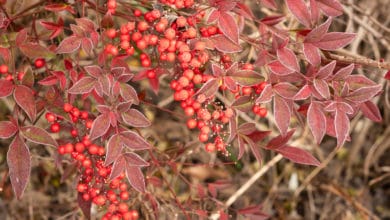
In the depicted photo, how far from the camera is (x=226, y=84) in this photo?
1338 mm

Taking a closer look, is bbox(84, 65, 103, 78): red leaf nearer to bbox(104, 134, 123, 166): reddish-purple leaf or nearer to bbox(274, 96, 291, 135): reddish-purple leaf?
bbox(104, 134, 123, 166): reddish-purple leaf

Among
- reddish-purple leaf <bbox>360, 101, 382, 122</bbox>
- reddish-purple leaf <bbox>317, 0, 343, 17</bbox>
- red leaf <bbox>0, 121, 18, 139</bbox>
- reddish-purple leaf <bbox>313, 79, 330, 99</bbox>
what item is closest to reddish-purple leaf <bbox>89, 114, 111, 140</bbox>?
red leaf <bbox>0, 121, 18, 139</bbox>

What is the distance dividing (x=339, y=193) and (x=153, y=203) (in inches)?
53.4

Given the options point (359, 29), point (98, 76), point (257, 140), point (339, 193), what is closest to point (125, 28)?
A: point (98, 76)

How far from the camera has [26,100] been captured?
137 cm

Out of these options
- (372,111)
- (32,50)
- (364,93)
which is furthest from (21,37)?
(372,111)

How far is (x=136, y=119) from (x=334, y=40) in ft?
1.88

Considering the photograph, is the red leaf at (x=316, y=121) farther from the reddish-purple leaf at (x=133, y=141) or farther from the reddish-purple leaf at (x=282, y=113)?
the reddish-purple leaf at (x=133, y=141)

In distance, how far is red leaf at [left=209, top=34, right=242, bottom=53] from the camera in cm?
135

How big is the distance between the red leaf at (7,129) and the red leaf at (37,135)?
2 centimetres

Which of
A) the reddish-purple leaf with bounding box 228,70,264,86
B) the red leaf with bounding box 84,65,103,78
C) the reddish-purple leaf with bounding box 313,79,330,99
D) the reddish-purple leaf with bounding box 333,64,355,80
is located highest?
the reddish-purple leaf with bounding box 333,64,355,80

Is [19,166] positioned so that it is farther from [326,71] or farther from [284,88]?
[326,71]

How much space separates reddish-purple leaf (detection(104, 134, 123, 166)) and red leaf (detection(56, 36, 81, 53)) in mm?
266

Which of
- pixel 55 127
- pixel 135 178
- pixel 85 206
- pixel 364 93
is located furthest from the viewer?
pixel 85 206
